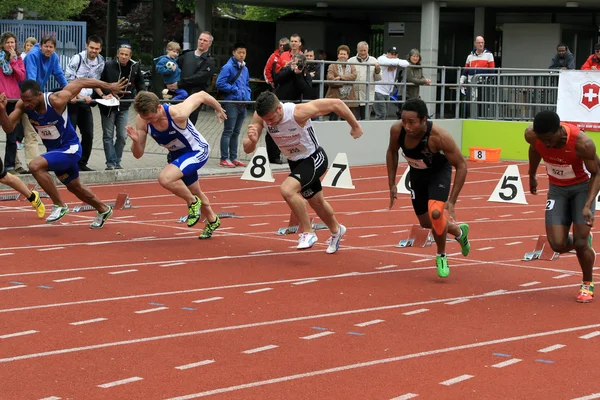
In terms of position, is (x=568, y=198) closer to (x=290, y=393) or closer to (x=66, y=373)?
(x=290, y=393)

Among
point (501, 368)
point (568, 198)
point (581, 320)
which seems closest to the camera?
point (501, 368)

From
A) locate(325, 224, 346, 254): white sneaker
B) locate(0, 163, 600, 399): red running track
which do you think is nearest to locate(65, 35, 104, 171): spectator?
locate(0, 163, 600, 399): red running track

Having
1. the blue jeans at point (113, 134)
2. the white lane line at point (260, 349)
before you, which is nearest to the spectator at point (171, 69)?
the blue jeans at point (113, 134)

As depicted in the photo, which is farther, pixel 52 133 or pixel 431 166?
pixel 52 133

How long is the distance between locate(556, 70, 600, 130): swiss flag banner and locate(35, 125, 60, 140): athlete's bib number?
11.8 meters

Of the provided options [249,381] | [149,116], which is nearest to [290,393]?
[249,381]

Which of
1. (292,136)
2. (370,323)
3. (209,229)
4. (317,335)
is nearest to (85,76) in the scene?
(209,229)

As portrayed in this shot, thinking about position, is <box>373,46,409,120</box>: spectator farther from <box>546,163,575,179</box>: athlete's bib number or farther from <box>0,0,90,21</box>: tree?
<box>0,0,90,21</box>: tree

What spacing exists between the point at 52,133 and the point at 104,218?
1.17 metres

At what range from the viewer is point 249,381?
6477 millimetres

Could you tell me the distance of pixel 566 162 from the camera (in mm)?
9320

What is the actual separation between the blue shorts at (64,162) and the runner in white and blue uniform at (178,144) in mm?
1013

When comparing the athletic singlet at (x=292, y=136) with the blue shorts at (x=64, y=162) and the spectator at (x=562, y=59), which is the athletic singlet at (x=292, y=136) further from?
the spectator at (x=562, y=59)

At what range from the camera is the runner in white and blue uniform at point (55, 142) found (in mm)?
12609
